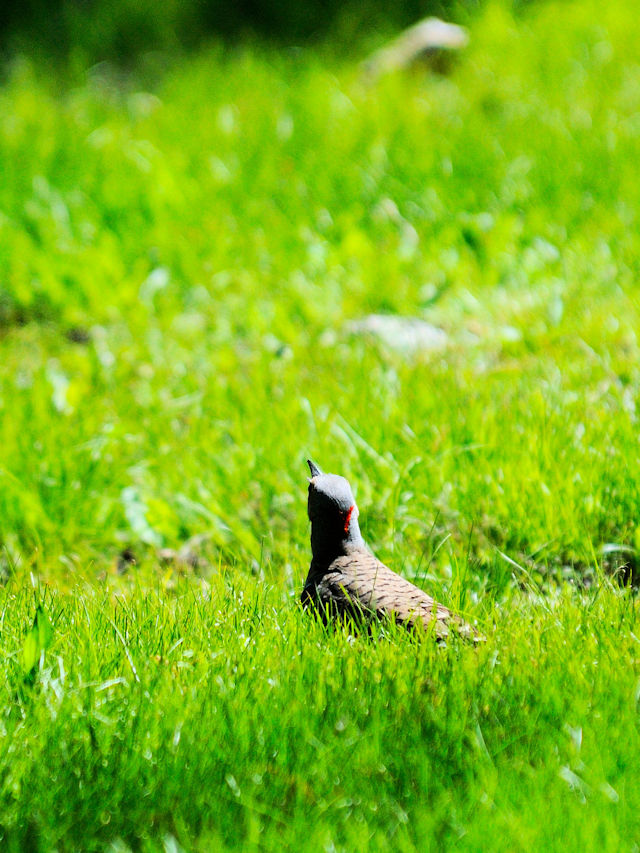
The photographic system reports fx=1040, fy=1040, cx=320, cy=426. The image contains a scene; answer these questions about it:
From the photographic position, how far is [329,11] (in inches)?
343

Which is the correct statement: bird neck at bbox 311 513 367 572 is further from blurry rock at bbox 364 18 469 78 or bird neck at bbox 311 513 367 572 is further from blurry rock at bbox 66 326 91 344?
blurry rock at bbox 364 18 469 78

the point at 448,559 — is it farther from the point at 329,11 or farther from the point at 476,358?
the point at 329,11

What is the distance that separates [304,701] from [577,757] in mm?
589

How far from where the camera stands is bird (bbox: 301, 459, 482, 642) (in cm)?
251

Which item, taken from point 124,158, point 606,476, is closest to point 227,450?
point 606,476

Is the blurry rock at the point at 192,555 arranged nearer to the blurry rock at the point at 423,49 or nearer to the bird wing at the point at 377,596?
the bird wing at the point at 377,596

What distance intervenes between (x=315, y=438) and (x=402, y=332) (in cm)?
121

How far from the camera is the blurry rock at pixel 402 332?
15.3ft

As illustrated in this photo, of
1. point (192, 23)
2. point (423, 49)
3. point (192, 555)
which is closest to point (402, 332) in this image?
point (192, 555)

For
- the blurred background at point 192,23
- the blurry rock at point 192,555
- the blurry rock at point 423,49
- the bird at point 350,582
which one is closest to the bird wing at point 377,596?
the bird at point 350,582

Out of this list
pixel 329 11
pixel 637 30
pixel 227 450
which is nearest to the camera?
pixel 227 450

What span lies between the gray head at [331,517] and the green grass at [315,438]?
0.23 meters

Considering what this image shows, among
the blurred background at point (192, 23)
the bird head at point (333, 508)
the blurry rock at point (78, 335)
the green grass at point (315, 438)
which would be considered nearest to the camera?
the green grass at point (315, 438)

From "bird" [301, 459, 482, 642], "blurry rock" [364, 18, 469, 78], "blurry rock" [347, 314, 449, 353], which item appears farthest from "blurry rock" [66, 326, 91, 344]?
"blurry rock" [364, 18, 469, 78]
